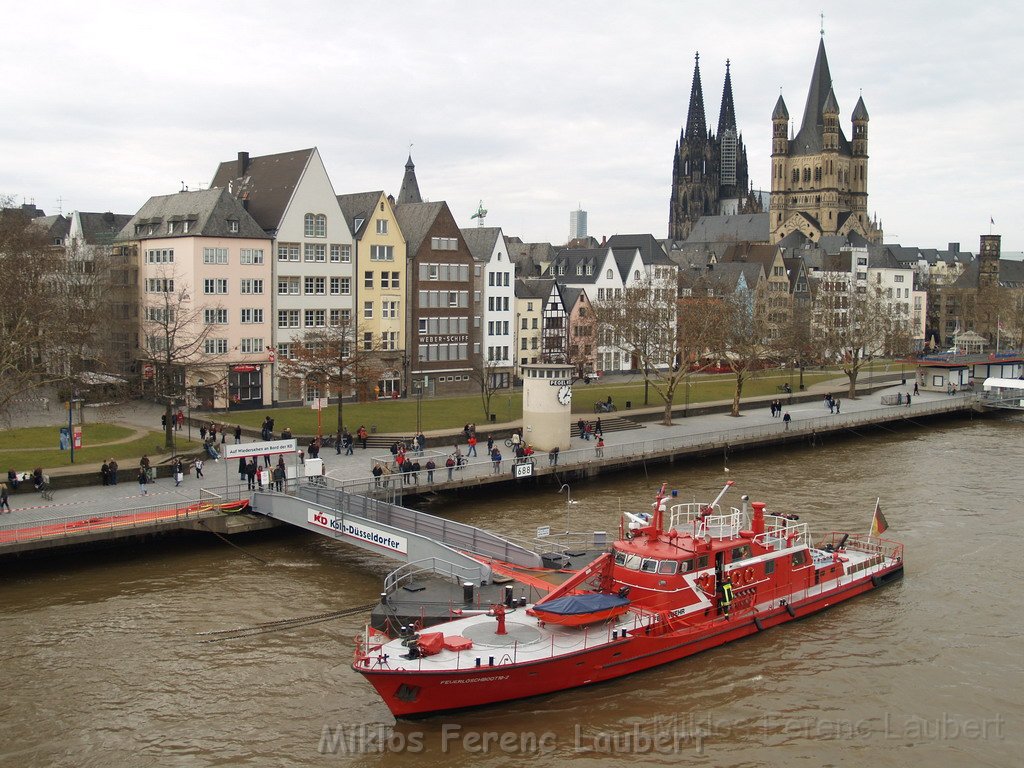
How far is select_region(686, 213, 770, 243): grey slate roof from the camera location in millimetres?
188750

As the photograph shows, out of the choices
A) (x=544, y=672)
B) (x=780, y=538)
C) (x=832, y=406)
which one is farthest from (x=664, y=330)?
(x=544, y=672)

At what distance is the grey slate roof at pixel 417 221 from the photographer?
7856 centimetres

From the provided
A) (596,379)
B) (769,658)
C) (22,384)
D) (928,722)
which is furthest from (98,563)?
(596,379)

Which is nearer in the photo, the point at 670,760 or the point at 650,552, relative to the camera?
the point at 670,760

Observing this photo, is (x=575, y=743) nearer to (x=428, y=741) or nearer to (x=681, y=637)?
(x=428, y=741)

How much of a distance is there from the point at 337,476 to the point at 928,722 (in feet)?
89.2

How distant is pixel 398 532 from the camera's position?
35.2 metres

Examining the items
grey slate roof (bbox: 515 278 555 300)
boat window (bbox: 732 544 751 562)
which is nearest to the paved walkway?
boat window (bbox: 732 544 751 562)

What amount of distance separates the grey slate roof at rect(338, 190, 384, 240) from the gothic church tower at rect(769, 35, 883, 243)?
124 meters

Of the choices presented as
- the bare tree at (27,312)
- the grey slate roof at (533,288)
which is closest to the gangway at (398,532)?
the bare tree at (27,312)

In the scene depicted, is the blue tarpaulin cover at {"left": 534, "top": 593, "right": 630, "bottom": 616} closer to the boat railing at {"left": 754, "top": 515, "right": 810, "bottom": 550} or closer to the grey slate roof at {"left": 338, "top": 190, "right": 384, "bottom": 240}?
the boat railing at {"left": 754, "top": 515, "right": 810, "bottom": 550}

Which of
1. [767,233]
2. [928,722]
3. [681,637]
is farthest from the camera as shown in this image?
[767,233]

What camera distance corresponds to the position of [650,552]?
3100 cm

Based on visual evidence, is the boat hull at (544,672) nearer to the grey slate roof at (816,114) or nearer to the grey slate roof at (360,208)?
the grey slate roof at (360,208)
